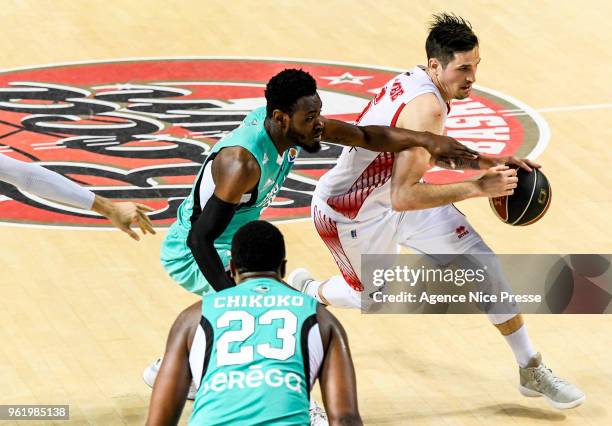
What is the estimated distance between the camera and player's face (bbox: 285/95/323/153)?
7137mm

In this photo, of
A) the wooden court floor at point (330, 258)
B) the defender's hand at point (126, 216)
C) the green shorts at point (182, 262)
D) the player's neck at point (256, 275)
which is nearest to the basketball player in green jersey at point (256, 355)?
the player's neck at point (256, 275)

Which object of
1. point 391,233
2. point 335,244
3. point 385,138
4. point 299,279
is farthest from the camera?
point 299,279

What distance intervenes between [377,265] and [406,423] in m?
1.20

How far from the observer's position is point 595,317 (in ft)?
30.7

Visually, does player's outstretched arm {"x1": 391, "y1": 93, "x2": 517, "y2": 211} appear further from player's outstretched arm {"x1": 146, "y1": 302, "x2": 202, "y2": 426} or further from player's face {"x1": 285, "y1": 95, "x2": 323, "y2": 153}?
player's outstretched arm {"x1": 146, "y1": 302, "x2": 202, "y2": 426}

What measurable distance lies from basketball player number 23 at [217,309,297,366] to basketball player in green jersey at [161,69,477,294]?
1237 mm

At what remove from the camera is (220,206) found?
6.83 metres

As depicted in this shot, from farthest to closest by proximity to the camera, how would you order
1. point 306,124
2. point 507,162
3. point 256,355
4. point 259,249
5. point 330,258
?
1. point 330,258
2. point 507,162
3. point 306,124
4. point 259,249
5. point 256,355

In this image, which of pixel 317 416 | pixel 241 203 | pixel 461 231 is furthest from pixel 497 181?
pixel 317 416

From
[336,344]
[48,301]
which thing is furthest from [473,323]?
[336,344]

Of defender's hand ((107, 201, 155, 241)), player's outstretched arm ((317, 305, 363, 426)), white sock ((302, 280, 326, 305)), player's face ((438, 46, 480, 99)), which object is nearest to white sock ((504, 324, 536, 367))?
player's face ((438, 46, 480, 99))

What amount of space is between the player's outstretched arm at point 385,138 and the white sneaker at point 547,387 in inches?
52.0
